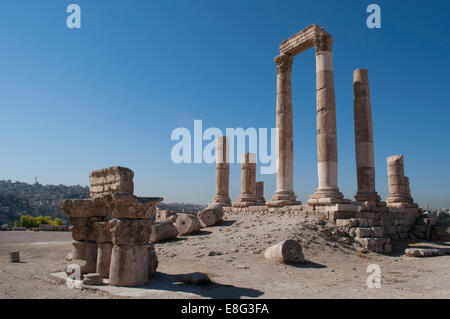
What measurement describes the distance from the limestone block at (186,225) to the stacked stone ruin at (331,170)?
4468 mm

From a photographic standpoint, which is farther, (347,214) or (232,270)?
(347,214)

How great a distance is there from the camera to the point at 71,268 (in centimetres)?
845

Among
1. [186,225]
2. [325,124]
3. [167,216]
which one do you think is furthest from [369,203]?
[167,216]

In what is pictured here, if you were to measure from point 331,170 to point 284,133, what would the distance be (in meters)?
4.03

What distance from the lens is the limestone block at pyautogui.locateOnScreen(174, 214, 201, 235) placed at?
1683 centimetres

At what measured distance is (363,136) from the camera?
19.4 metres

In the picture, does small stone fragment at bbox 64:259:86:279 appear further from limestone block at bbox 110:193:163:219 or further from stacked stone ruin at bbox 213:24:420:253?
stacked stone ruin at bbox 213:24:420:253

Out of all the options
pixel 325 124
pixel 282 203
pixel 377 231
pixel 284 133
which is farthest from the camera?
pixel 284 133

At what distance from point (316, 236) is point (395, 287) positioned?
537 cm

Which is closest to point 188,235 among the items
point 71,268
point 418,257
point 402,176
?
point 71,268

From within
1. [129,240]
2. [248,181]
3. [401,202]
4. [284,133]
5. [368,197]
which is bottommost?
[129,240]

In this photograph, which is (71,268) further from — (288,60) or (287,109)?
(288,60)

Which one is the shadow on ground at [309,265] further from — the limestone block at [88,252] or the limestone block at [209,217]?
the limestone block at [209,217]

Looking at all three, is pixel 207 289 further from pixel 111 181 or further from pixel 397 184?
pixel 397 184
